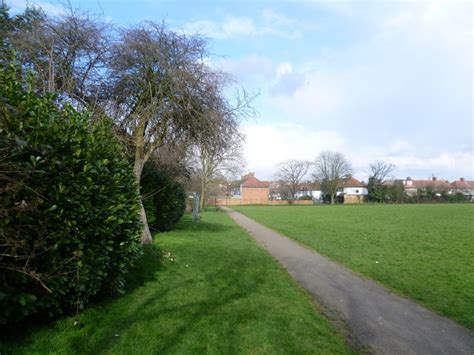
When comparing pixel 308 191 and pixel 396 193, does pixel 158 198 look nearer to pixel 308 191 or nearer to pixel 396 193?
pixel 396 193

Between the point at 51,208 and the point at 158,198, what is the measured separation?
11.1 meters

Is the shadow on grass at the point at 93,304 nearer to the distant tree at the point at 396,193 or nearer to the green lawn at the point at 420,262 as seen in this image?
the green lawn at the point at 420,262

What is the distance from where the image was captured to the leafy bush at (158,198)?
14.2m

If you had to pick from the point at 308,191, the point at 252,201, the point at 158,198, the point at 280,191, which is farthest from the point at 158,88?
the point at 308,191

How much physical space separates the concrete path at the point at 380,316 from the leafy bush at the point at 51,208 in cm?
340

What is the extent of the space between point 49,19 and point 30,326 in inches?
317

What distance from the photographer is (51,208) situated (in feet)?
12.6

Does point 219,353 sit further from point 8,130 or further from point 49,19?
point 49,19

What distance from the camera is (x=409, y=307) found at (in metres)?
5.91

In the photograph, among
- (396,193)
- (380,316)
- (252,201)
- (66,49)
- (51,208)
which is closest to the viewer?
(51,208)

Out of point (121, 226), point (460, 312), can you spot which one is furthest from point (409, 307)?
point (121, 226)

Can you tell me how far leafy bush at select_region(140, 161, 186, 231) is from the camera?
1421 centimetres

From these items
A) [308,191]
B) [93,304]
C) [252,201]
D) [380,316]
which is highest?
[308,191]

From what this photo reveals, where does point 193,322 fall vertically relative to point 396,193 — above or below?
below
